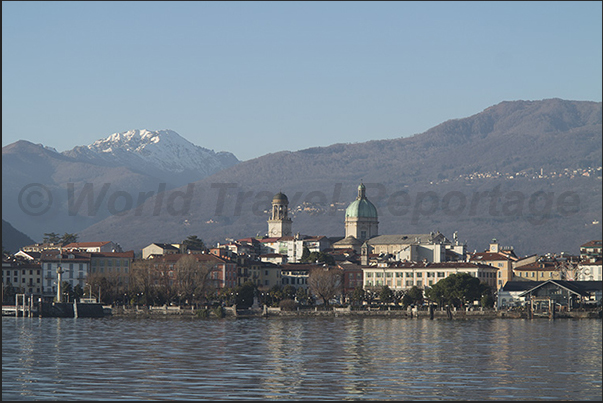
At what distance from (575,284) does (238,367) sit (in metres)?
77.5

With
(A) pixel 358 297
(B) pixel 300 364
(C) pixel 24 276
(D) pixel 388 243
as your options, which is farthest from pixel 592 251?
(B) pixel 300 364

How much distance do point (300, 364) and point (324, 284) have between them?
76.5 m

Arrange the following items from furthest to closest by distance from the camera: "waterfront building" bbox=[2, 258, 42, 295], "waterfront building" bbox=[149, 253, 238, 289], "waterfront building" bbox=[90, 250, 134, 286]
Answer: "waterfront building" bbox=[90, 250, 134, 286]
"waterfront building" bbox=[2, 258, 42, 295]
"waterfront building" bbox=[149, 253, 238, 289]

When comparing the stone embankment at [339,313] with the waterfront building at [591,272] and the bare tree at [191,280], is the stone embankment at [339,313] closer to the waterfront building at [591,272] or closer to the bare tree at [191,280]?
the bare tree at [191,280]

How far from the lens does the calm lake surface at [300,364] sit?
36156 millimetres

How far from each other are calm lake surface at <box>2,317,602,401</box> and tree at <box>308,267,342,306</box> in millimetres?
47288

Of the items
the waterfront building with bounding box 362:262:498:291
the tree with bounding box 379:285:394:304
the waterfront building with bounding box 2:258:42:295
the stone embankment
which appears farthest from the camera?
the waterfront building with bounding box 362:262:498:291

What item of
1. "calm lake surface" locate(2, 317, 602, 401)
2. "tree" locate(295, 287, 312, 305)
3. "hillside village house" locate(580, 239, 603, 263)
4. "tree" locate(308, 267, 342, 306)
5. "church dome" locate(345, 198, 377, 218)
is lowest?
"calm lake surface" locate(2, 317, 602, 401)

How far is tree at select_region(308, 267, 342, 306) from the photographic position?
12262cm

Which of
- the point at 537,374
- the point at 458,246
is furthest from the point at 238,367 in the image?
the point at 458,246

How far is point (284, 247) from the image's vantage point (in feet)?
614

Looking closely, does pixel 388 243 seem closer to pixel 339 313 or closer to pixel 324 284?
pixel 324 284

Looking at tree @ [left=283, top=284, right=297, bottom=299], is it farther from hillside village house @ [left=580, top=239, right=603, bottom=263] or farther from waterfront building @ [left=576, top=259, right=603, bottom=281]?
hillside village house @ [left=580, top=239, right=603, bottom=263]

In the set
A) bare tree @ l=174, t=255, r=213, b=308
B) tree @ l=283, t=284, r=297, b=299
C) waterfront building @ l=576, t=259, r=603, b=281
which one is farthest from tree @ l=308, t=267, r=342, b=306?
waterfront building @ l=576, t=259, r=603, b=281
